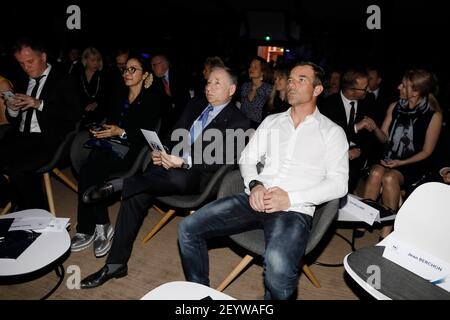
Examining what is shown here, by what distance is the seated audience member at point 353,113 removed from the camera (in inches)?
128

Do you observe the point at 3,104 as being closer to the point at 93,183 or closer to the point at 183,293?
the point at 93,183

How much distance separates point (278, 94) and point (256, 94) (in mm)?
452

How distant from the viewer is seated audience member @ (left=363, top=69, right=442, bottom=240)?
2904mm

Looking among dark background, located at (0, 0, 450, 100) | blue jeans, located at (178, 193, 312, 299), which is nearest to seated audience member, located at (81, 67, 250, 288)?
blue jeans, located at (178, 193, 312, 299)

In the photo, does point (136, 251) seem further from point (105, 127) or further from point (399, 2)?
point (399, 2)

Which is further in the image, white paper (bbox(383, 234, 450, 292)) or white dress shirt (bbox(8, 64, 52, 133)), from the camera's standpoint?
white dress shirt (bbox(8, 64, 52, 133))

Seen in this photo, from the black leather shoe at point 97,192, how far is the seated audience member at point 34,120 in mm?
936

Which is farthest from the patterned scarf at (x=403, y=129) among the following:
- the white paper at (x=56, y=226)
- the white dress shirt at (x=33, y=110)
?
the white dress shirt at (x=33, y=110)

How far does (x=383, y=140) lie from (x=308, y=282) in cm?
173

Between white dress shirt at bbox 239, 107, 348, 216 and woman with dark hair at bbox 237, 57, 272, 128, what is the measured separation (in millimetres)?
2111

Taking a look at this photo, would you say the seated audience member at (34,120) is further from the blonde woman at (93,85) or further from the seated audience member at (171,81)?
the seated audience member at (171,81)

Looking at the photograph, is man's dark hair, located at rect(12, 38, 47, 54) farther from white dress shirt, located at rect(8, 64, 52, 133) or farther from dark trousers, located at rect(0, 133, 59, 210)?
dark trousers, located at rect(0, 133, 59, 210)

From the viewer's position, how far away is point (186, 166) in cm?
246

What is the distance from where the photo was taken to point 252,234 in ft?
6.69
